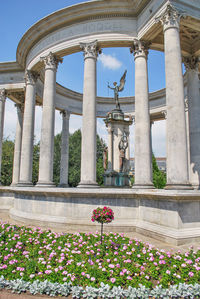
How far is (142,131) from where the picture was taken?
27.9 metres

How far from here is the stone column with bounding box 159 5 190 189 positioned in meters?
22.6

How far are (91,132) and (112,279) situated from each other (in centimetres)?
1949

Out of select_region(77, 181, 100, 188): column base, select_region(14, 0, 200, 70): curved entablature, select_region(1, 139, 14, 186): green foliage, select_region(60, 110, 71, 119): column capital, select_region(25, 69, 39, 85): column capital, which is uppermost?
select_region(14, 0, 200, 70): curved entablature

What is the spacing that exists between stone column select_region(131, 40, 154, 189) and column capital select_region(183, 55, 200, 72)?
8944 mm

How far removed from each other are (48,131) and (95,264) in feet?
74.5

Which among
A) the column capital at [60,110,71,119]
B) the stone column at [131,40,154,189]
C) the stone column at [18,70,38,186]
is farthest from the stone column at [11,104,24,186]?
the stone column at [131,40,154,189]

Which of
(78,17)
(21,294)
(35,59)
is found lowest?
(21,294)

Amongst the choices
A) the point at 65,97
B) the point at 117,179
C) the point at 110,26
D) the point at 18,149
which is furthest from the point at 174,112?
the point at 65,97

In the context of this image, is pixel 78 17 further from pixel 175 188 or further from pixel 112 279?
pixel 112 279

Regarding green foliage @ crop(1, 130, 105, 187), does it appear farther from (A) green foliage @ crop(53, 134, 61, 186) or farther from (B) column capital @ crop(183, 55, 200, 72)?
(B) column capital @ crop(183, 55, 200, 72)

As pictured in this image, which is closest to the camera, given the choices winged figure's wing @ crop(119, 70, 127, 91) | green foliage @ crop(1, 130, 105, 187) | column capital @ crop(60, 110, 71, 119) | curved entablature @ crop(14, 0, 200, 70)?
curved entablature @ crop(14, 0, 200, 70)

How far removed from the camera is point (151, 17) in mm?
27812

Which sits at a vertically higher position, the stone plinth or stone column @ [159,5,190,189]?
stone column @ [159,5,190,189]

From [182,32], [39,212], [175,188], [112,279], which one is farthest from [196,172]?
[112,279]
